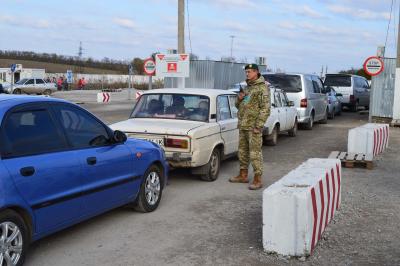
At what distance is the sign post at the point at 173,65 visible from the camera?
53.6 feet

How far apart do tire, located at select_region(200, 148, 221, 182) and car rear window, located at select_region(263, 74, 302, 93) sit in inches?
322

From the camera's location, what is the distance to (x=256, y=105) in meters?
8.12

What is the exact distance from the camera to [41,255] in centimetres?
514

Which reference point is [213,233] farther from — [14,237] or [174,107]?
[174,107]

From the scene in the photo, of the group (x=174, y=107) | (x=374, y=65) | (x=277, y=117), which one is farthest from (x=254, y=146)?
(x=374, y=65)

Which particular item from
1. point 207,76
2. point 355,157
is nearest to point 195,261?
point 355,157

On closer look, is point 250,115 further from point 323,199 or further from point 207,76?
point 207,76

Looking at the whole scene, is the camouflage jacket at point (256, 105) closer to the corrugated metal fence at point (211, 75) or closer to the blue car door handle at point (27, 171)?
the blue car door handle at point (27, 171)

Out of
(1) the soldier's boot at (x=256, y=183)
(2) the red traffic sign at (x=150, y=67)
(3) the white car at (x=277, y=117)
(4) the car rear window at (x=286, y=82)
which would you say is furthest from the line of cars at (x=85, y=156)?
(2) the red traffic sign at (x=150, y=67)

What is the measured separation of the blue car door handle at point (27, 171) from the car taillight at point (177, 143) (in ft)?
11.4

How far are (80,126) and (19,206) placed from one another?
1.41m

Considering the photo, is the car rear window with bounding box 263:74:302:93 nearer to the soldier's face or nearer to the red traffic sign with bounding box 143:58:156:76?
the red traffic sign with bounding box 143:58:156:76

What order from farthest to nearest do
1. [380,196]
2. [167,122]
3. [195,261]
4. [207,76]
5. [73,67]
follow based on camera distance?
[73,67] < [207,76] < [167,122] < [380,196] < [195,261]

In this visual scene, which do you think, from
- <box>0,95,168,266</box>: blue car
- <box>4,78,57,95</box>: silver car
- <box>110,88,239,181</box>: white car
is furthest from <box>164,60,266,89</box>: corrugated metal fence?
<box>4,78,57,95</box>: silver car
